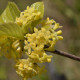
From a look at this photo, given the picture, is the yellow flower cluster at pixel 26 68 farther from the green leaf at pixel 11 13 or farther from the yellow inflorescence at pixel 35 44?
the green leaf at pixel 11 13

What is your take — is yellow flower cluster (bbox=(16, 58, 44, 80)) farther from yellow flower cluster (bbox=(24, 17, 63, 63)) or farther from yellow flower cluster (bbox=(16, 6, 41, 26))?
yellow flower cluster (bbox=(16, 6, 41, 26))

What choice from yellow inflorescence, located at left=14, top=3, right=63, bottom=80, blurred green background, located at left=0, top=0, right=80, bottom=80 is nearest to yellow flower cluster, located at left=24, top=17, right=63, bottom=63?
yellow inflorescence, located at left=14, top=3, right=63, bottom=80

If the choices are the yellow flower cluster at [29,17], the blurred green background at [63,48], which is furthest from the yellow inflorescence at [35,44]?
the blurred green background at [63,48]

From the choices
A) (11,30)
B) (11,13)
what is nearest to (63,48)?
(11,13)

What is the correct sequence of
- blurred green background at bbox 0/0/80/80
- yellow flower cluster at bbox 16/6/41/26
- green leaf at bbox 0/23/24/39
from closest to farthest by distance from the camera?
green leaf at bbox 0/23/24/39 < yellow flower cluster at bbox 16/6/41/26 < blurred green background at bbox 0/0/80/80

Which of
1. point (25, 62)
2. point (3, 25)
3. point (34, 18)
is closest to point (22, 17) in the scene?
point (34, 18)

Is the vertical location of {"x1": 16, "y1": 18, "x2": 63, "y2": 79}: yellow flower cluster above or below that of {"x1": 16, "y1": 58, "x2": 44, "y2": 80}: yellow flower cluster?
above

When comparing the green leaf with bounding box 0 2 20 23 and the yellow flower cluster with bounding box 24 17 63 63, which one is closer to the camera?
the yellow flower cluster with bounding box 24 17 63 63

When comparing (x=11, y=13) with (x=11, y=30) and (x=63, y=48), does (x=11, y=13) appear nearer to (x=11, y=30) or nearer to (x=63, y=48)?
(x=11, y=30)
